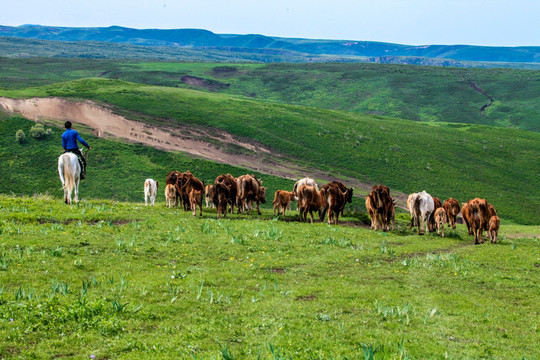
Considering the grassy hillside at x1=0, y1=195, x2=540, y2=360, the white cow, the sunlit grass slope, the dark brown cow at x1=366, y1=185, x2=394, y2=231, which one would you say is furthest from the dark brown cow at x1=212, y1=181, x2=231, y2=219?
the sunlit grass slope

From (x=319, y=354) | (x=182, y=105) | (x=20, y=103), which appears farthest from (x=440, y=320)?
(x=182, y=105)

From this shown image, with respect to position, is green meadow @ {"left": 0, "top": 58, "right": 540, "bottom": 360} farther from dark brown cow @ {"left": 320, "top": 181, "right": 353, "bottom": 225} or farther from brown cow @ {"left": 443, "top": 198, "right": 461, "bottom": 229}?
brown cow @ {"left": 443, "top": 198, "right": 461, "bottom": 229}

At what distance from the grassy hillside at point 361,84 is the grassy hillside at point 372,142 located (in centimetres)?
3115

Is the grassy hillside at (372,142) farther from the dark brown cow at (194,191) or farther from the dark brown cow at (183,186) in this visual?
the dark brown cow at (194,191)

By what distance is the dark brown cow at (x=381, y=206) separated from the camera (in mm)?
26562

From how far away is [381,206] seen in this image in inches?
1043

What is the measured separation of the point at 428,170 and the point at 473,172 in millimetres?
7934

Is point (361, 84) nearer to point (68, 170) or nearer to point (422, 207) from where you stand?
point (422, 207)

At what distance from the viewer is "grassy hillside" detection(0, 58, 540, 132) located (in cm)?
13612

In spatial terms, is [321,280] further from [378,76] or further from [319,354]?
[378,76]

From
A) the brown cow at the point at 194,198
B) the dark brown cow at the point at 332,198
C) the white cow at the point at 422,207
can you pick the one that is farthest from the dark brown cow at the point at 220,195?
the white cow at the point at 422,207

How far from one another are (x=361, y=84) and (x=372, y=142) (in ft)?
270

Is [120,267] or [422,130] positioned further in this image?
[422,130]

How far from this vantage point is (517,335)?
10.2m
